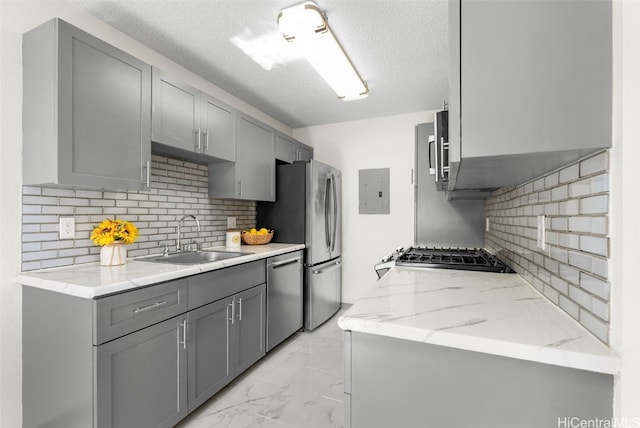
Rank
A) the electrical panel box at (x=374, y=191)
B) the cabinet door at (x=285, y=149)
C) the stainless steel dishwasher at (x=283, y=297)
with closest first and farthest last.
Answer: the stainless steel dishwasher at (x=283, y=297), the cabinet door at (x=285, y=149), the electrical panel box at (x=374, y=191)

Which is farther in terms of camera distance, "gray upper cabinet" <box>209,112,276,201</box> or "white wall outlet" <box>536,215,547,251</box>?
"gray upper cabinet" <box>209,112,276,201</box>

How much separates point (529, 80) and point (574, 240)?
46 cm

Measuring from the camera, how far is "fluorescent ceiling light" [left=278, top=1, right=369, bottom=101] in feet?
5.71

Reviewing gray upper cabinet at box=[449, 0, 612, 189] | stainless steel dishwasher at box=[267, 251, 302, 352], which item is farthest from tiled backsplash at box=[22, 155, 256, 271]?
gray upper cabinet at box=[449, 0, 612, 189]

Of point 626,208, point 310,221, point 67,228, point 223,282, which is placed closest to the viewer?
point 626,208

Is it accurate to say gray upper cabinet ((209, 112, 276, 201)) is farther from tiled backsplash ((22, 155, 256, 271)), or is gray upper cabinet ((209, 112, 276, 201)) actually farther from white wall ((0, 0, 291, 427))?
white wall ((0, 0, 291, 427))

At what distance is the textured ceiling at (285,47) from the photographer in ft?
5.78

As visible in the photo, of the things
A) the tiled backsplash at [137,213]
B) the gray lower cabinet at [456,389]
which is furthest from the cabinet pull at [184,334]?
the gray lower cabinet at [456,389]

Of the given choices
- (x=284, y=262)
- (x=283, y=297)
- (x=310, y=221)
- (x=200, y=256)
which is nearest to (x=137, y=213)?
(x=200, y=256)

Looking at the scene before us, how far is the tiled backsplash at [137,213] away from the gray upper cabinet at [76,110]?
0.71 feet

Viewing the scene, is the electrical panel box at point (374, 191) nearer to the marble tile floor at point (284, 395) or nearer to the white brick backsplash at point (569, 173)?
the marble tile floor at point (284, 395)

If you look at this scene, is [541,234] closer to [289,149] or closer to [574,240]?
[574,240]

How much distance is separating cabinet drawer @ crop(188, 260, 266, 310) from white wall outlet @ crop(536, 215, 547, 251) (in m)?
1.73

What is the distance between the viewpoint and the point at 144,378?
148cm
